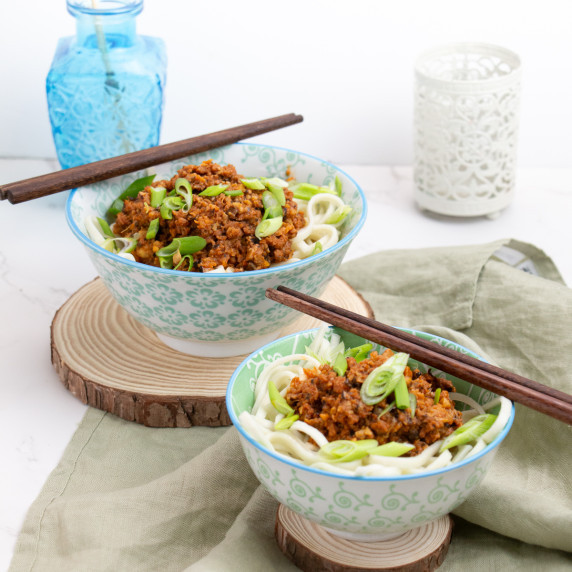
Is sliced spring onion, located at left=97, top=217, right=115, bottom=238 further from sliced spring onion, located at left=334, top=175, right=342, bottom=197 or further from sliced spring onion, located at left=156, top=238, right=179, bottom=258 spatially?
sliced spring onion, located at left=334, top=175, right=342, bottom=197

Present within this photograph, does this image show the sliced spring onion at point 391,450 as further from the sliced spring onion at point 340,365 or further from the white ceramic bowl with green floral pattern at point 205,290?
the white ceramic bowl with green floral pattern at point 205,290

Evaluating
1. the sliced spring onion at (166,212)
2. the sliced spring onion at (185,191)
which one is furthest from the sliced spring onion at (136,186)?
the sliced spring onion at (166,212)

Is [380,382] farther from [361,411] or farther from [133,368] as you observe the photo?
[133,368]

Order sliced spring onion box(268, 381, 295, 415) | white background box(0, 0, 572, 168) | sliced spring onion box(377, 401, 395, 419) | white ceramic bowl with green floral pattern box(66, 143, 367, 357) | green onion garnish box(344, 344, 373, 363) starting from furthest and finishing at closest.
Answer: white background box(0, 0, 572, 168) < white ceramic bowl with green floral pattern box(66, 143, 367, 357) < green onion garnish box(344, 344, 373, 363) < sliced spring onion box(268, 381, 295, 415) < sliced spring onion box(377, 401, 395, 419)

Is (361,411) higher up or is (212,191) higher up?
(212,191)

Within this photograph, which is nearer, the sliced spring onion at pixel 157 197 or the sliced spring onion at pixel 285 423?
the sliced spring onion at pixel 285 423

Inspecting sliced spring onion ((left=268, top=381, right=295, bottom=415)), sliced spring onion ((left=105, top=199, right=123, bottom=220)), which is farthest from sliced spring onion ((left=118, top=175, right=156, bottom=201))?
sliced spring onion ((left=268, top=381, right=295, bottom=415))

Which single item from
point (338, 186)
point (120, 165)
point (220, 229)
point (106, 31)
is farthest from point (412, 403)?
point (106, 31)
